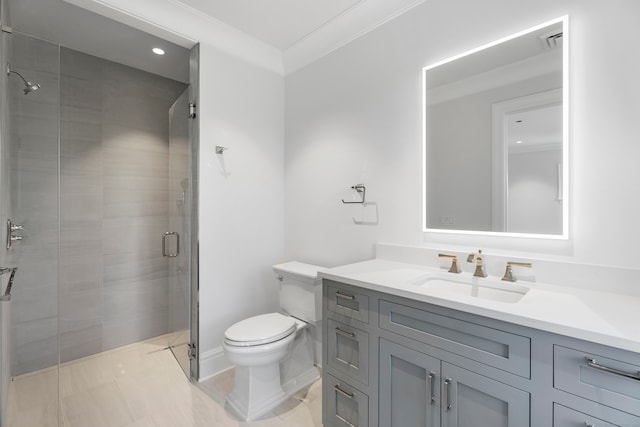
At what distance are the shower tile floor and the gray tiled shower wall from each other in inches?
15.5

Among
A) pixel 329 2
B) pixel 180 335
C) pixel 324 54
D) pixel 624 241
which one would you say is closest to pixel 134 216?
pixel 180 335

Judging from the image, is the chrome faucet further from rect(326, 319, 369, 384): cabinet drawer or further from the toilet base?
the toilet base

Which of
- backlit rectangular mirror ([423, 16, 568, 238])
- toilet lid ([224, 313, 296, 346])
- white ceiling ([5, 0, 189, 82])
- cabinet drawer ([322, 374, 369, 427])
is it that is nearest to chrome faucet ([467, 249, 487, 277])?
backlit rectangular mirror ([423, 16, 568, 238])

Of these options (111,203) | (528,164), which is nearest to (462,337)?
(528,164)

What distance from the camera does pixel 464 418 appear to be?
1103 mm

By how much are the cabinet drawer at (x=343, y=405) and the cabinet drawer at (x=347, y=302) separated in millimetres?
360

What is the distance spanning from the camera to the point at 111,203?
2623mm

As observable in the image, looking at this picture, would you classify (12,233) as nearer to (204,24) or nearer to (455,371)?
(204,24)

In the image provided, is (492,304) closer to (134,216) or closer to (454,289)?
(454,289)

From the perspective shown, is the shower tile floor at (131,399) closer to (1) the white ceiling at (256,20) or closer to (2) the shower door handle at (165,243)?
(2) the shower door handle at (165,243)

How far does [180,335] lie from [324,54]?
2.59m

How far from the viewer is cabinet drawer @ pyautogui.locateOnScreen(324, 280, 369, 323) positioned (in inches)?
56.3

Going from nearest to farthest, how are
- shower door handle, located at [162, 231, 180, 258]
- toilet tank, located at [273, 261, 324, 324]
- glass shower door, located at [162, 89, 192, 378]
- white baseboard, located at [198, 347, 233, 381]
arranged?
toilet tank, located at [273, 261, 324, 324]
white baseboard, located at [198, 347, 233, 381]
glass shower door, located at [162, 89, 192, 378]
shower door handle, located at [162, 231, 180, 258]

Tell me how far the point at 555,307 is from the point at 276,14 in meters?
2.36
